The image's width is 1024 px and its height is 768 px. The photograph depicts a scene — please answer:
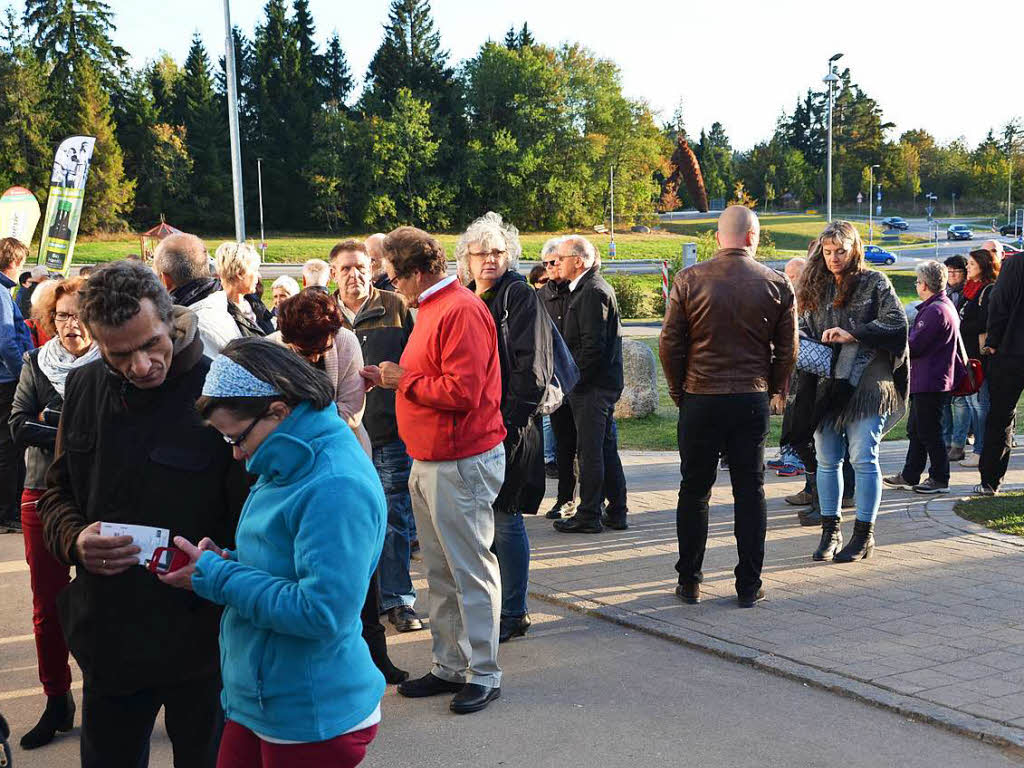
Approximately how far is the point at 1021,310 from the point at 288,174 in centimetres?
8302

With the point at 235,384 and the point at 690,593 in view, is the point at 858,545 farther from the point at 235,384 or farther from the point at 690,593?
the point at 235,384

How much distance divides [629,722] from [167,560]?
8.31 feet

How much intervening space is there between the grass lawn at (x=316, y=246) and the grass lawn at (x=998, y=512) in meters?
43.6

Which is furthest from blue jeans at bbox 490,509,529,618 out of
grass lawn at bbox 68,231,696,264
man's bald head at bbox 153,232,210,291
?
grass lawn at bbox 68,231,696,264

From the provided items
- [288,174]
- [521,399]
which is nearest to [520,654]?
[521,399]

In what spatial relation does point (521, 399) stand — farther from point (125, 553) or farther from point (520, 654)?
point (125, 553)

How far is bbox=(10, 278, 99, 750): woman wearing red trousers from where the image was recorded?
442 centimetres

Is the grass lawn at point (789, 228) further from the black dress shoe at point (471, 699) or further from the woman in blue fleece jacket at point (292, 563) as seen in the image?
the woman in blue fleece jacket at point (292, 563)

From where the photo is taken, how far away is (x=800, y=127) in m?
127

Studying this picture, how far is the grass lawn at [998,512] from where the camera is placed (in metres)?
7.39

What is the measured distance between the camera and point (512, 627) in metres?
5.45

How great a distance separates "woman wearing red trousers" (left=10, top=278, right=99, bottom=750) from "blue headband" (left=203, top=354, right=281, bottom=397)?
1.91m

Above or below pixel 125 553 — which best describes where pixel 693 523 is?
below

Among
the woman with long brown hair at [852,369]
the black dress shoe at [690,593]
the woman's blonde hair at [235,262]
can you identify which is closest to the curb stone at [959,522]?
the woman with long brown hair at [852,369]
